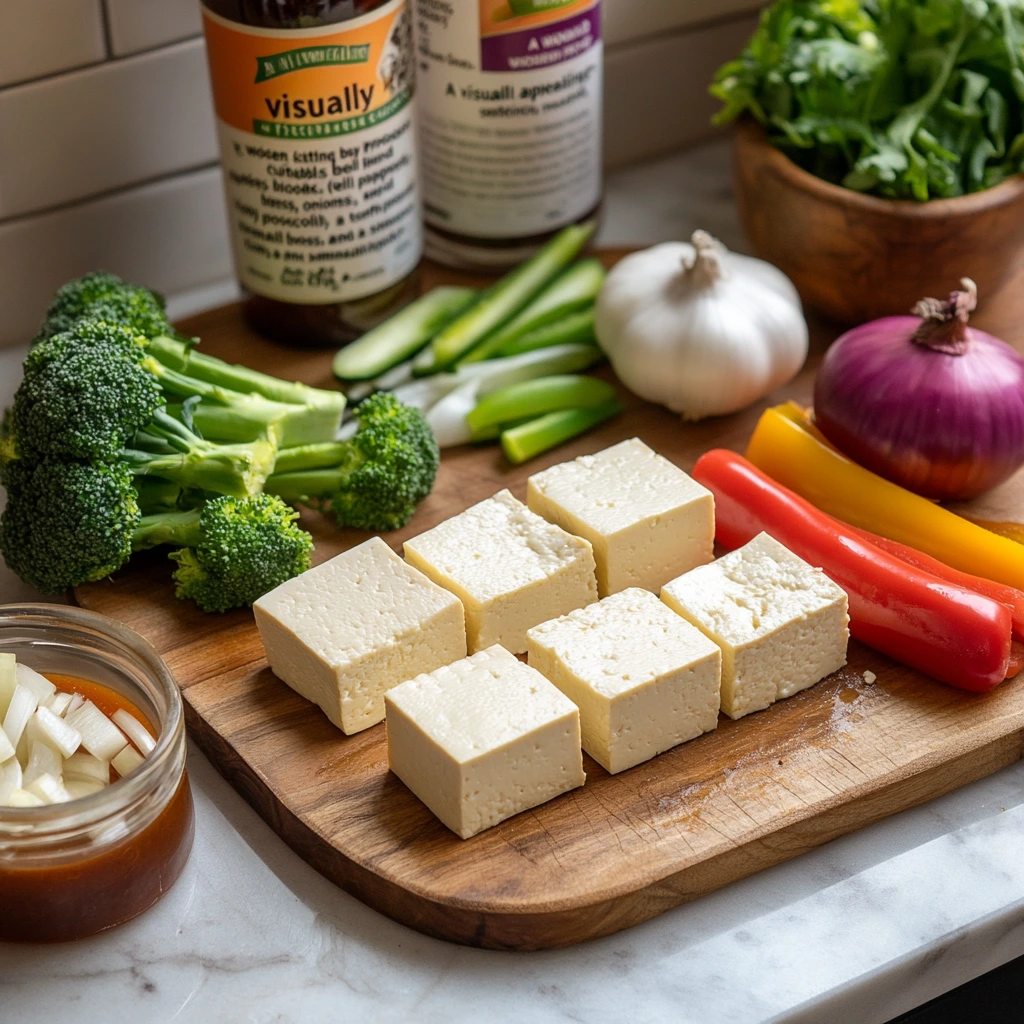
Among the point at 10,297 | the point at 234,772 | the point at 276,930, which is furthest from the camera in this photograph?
the point at 10,297

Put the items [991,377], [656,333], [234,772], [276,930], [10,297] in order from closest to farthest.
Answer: [276,930] → [234,772] → [991,377] → [656,333] → [10,297]

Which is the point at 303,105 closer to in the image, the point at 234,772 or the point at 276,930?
the point at 234,772

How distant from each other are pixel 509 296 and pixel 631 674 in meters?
0.84

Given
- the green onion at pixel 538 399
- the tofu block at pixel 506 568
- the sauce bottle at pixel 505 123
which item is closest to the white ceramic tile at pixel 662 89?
the sauce bottle at pixel 505 123

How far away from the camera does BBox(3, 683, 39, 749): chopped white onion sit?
53.9 inches

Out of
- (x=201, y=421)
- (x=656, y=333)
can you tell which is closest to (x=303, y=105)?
(x=201, y=421)

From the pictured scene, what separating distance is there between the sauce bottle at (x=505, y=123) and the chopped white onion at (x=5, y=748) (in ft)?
3.84

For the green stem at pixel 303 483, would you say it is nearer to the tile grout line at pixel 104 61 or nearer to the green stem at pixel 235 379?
the green stem at pixel 235 379

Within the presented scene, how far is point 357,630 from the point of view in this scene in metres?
1.54

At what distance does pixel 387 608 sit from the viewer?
155cm

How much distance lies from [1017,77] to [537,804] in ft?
4.16

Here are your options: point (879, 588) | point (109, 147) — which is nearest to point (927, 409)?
point (879, 588)

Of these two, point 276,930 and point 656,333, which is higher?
point 656,333

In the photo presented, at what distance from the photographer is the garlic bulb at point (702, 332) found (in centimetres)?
192
